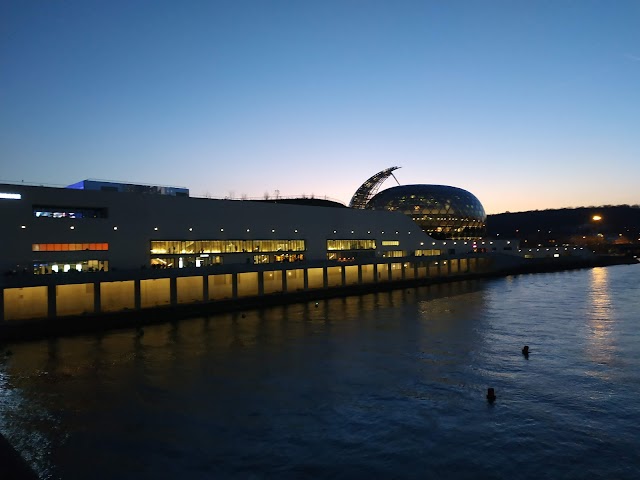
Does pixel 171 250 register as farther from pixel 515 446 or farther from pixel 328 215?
pixel 515 446

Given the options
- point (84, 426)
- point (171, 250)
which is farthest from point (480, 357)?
point (171, 250)

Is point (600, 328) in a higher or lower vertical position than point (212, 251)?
lower

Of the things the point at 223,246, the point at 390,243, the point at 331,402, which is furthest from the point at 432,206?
the point at 331,402

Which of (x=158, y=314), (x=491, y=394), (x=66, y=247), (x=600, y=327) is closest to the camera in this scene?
(x=491, y=394)

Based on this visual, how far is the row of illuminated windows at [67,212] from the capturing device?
37469mm

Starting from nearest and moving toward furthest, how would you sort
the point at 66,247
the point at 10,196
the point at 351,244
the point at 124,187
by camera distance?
the point at 10,196
the point at 66,247
the point at 124,187
the point at 351,244

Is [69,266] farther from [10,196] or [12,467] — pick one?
[12,467]

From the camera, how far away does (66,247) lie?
123 feet

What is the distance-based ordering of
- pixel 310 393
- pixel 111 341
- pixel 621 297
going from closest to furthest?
pixel 310 393 < pixel 111 341 < pixel 621 297

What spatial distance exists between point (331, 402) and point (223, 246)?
114ft

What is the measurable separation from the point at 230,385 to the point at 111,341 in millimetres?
12640

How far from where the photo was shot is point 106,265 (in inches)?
1575

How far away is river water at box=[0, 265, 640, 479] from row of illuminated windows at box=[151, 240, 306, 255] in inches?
605

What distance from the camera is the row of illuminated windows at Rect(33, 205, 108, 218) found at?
3747 cm
